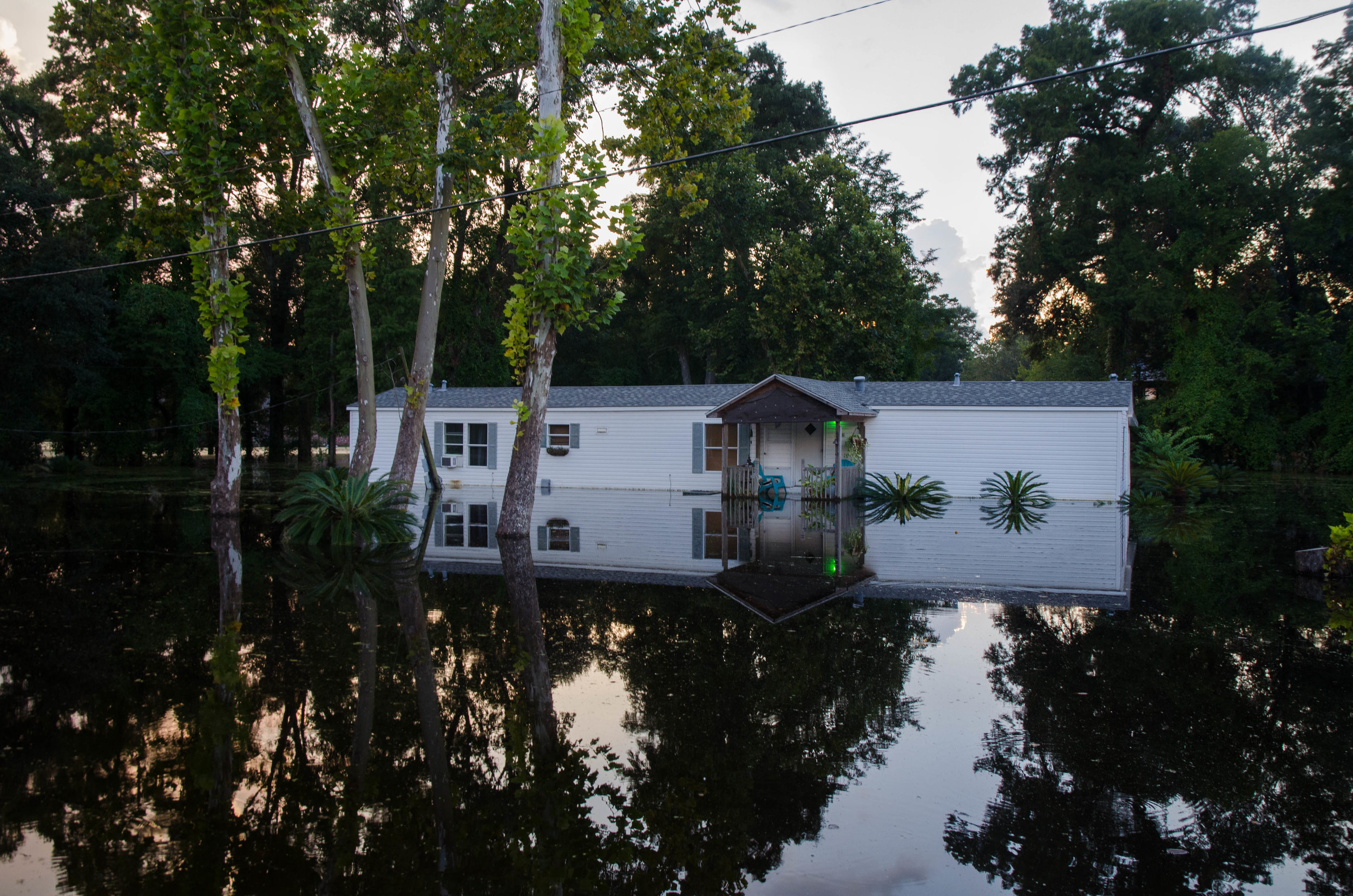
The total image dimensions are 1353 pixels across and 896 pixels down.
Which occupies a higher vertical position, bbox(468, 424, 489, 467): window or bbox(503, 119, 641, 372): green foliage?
bbox(503, 119, 641, 372): green foliage

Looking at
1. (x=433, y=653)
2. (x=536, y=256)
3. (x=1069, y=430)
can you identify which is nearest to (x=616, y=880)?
(x=433, y=653)

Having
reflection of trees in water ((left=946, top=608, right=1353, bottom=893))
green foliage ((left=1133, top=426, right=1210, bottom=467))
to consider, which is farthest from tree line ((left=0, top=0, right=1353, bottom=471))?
reflection of trees in water ((left=946, top=608, right=1353, bottom=893))

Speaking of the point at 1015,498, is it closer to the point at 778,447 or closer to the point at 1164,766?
the point at 778,447

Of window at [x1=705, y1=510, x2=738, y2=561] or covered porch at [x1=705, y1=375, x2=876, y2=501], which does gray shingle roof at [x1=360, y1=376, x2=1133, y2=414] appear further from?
window at [x1=705, y1=510, x2=738, y2=561]

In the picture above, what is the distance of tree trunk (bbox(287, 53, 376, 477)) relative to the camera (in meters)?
14.7

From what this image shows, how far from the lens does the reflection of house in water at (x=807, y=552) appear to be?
938 centimetres

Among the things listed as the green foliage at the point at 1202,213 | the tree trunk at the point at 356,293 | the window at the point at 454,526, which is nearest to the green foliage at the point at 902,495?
the window at the point at 454,526

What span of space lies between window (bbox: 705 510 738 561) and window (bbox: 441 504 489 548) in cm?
335

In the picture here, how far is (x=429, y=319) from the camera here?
15.5 m

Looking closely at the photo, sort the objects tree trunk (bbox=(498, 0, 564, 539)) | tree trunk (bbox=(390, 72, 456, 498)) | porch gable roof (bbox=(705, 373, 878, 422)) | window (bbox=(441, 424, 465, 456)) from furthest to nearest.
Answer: window (bbox=(441, 424, 465, 456))
porch gable roof (bbox=(705, 373, 878, 422))
tree trunk (bbox=(390, 72, 456, 498))
tree trunk (bbox=(498, 0, 564, 539))

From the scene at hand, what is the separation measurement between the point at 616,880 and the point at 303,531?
1153 centimetres

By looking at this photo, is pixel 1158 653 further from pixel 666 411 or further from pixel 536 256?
pixel 666 411

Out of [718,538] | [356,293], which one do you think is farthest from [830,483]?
[356,293]

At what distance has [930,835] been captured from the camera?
3785mm
